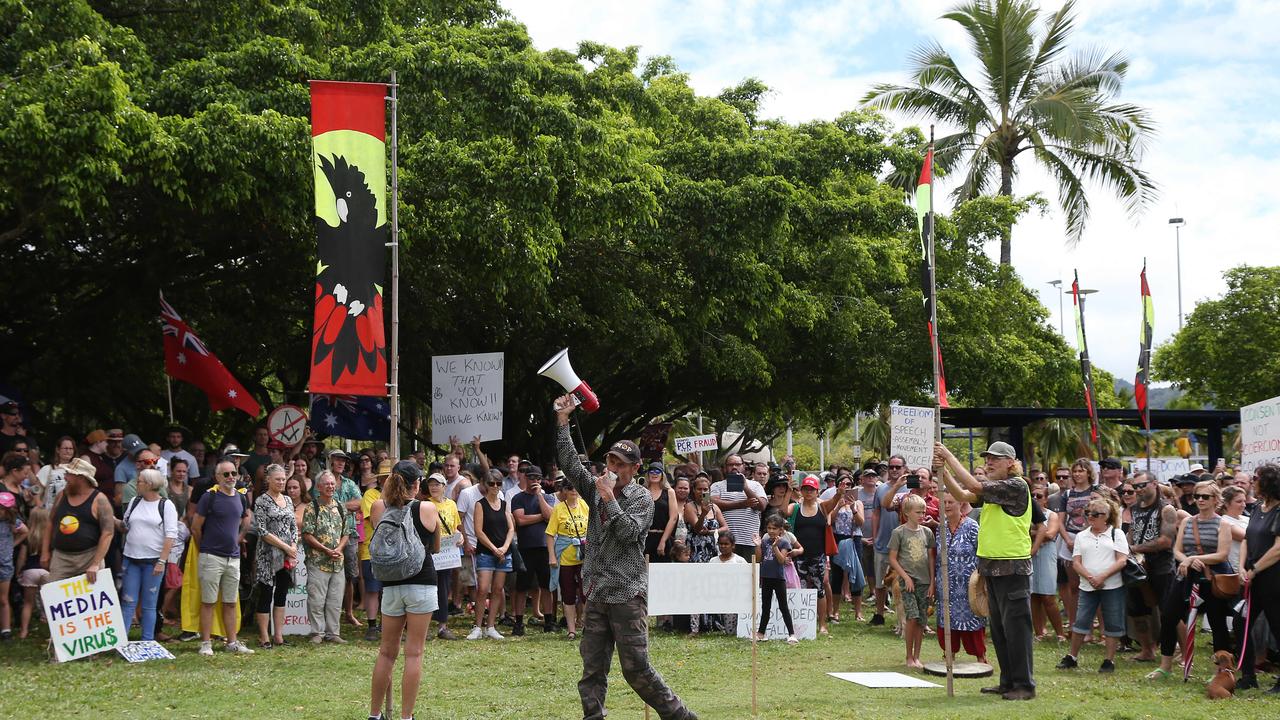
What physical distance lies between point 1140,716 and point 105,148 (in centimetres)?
1142

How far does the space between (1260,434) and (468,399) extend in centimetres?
1055

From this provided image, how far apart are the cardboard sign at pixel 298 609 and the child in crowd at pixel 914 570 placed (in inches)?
242

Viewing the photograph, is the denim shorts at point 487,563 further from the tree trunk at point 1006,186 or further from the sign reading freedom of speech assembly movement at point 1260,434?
the tree trunk at point 1006,186

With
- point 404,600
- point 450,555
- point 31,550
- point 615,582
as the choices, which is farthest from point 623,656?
point 31,550

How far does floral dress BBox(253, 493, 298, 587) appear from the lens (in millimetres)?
12617

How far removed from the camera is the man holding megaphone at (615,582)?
7766mm

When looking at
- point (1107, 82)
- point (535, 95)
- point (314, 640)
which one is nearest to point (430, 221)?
point (535, 95)

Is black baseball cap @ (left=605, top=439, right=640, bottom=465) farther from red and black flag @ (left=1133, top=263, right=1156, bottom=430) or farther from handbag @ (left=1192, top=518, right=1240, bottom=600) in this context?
red and black flag @ (left=1133, top=263, right=1156, bottom=430)

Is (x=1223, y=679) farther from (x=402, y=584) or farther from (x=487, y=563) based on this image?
(x=487, y=563)

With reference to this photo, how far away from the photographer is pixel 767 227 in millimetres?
22031

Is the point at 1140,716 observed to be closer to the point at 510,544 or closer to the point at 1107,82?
the point at 510,544

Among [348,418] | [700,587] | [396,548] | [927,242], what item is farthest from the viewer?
[348,418]

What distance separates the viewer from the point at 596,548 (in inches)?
314

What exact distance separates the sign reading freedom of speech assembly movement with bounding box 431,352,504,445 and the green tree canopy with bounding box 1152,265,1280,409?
3544 cm
